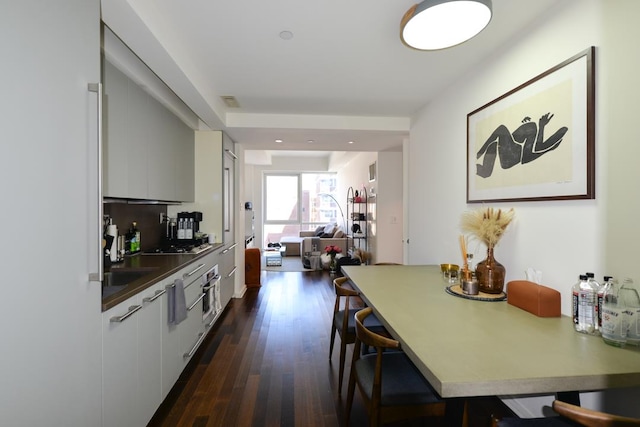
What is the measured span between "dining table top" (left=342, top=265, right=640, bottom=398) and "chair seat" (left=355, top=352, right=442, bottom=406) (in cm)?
29

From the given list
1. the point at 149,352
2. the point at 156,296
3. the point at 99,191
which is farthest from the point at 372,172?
the point at 99,191

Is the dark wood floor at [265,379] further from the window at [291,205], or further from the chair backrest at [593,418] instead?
the window at [291,205]

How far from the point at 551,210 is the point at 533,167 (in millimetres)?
265

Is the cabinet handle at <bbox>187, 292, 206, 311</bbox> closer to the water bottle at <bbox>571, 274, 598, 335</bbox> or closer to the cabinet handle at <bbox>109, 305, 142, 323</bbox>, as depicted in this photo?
the cabinet handle at <bbox>109, 305, 142, 323</bbox>

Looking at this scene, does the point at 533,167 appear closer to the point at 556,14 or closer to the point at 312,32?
the point at 556,14

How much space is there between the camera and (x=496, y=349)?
1.12 meters

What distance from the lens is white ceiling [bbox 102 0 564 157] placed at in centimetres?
166

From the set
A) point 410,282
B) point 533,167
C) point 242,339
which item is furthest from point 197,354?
point 533,167

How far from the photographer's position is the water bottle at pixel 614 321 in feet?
3.71

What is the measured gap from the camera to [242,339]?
3.05 m

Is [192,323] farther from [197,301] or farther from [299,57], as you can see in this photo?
[299,57]

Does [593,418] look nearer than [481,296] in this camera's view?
Yes

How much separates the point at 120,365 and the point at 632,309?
7.34ft

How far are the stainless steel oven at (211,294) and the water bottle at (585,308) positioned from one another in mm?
2646
